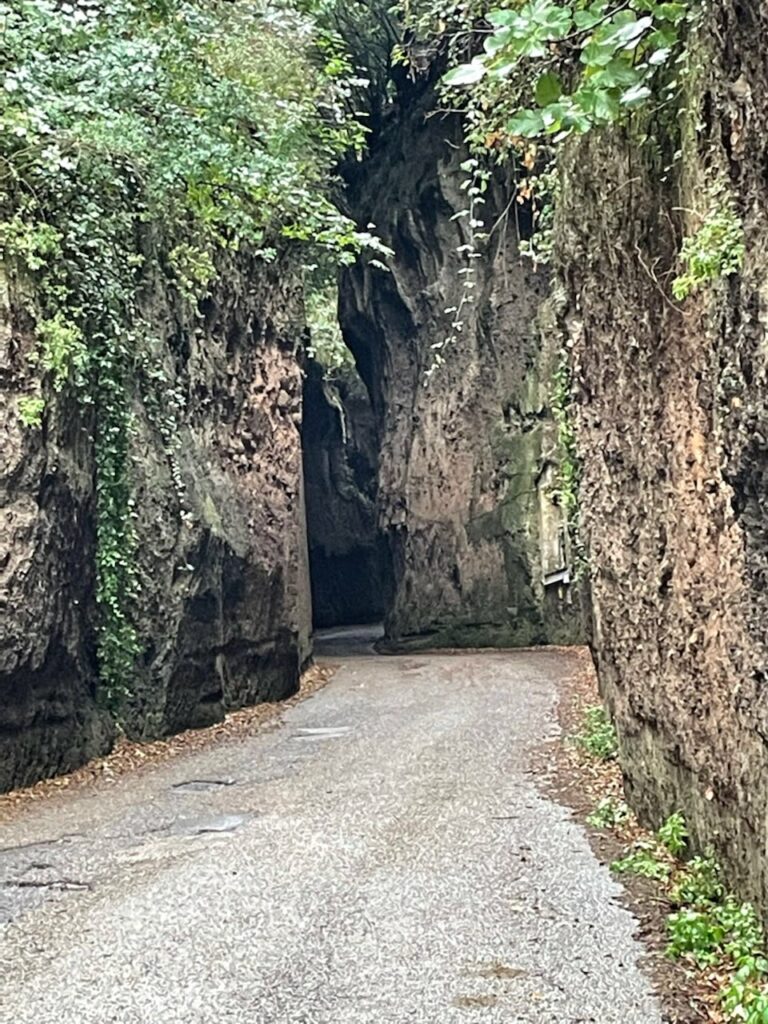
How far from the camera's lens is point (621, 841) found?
6.52 m

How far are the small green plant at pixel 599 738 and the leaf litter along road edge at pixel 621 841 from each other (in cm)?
8

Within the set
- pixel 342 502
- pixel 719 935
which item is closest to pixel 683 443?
pixel 719 935

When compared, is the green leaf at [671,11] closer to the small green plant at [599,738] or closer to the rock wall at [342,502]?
the small green plant at [599,738]

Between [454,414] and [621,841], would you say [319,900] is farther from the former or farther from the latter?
[454,414]

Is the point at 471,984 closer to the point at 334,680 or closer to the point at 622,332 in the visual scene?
the point at 622,332

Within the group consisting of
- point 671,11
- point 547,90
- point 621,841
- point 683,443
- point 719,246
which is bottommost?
point 621,841

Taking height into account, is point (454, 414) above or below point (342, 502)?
→ above

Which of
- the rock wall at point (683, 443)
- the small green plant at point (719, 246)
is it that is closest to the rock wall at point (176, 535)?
the rock wall at point (683, 443)

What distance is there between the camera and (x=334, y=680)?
15.0m

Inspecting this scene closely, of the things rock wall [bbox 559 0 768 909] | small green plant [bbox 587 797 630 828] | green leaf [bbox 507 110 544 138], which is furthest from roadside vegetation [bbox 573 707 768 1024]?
green leaf [bbox 507 110 544 138]

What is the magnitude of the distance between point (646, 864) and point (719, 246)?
3521 millimetres

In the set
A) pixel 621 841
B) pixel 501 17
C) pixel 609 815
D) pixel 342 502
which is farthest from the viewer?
pixel 342 502

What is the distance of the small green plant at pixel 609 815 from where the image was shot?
22.5 ft

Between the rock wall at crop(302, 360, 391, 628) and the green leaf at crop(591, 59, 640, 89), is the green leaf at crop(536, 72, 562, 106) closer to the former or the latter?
the green leaf at crop(591, 59, 640, 89)
